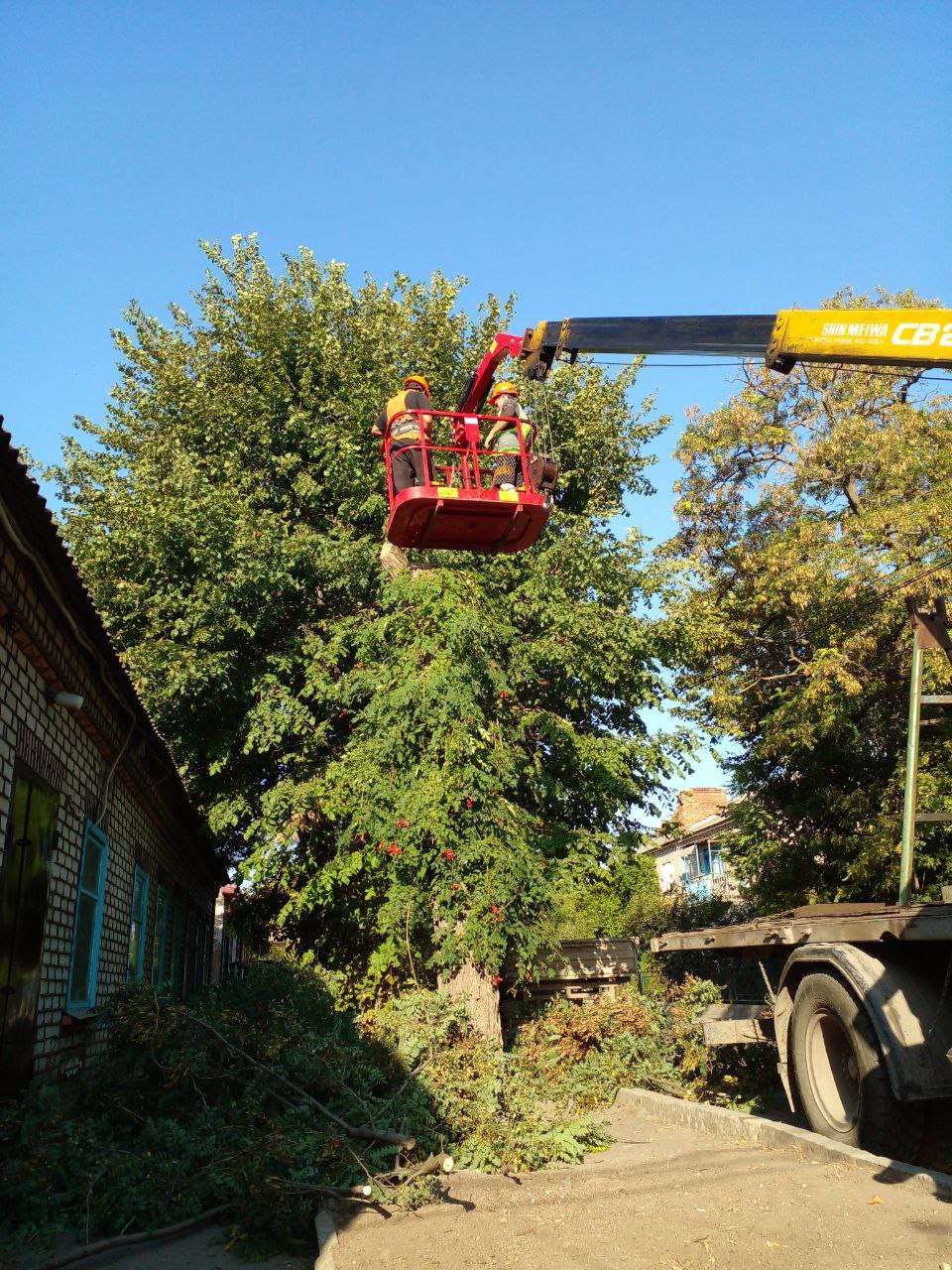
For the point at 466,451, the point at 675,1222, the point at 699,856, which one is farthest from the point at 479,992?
the point at 699,856

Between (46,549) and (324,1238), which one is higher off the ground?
(46,549)

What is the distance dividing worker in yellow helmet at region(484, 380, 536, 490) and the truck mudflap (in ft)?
14.9

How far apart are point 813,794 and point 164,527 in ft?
44.8

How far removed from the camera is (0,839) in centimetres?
577

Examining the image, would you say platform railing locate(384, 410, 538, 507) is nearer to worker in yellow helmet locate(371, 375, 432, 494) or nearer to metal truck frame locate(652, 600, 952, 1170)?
worker in yellow helmet locate(371, 375, 432, 494)

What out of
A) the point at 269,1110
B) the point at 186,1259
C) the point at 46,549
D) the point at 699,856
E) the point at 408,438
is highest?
the point at 408,438

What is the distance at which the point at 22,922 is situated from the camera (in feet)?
20.4

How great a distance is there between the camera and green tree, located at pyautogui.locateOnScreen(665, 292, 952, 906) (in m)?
16.9

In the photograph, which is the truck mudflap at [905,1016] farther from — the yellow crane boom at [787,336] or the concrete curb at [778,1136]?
the yellow crane boom at [787,336]

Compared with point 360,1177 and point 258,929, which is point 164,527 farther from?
point 360,1177

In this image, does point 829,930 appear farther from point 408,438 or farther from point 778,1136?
point 408,438

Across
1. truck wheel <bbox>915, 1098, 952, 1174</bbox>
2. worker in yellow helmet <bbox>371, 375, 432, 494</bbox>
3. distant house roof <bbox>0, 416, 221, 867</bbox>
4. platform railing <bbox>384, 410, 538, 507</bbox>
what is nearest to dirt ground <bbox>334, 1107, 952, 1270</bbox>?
truck wheel <bbox>915, 1098, 952, 1174</bbox>

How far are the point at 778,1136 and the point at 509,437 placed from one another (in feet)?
19.7

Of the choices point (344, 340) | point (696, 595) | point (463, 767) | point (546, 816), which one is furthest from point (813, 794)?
point (344, 340)
